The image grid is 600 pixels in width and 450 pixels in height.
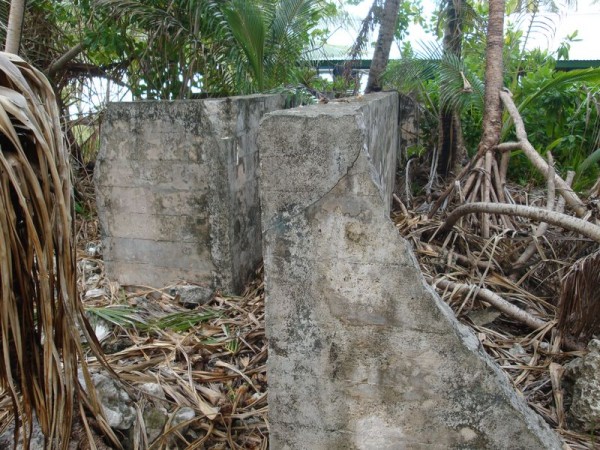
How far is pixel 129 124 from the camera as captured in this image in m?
4.16

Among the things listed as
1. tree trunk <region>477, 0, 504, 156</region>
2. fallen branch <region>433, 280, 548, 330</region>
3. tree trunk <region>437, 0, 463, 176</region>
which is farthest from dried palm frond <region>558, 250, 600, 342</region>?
tree trunk <region>437, 0, 463, 176</region>

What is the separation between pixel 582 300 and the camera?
3053mm

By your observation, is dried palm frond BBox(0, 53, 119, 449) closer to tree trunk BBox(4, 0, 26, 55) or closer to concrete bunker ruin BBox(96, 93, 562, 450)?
concrete bunker ruin BBox(96, 93, 562, 450)

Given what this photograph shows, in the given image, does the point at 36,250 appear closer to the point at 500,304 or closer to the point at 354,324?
the point at 354,324

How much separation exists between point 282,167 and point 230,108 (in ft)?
6.82

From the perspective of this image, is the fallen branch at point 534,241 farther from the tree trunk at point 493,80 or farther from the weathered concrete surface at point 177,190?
the weathered concrete surface at point 177,190

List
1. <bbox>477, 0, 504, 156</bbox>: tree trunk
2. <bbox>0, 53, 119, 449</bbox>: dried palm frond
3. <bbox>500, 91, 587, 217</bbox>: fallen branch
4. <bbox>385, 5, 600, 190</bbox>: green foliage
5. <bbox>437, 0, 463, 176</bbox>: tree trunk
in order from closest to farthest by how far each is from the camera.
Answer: <bbox>0, 53, 119, 449</bbox>: dried palm frond, <bbox>500, 91, 587, 217</bbox>: fallen branch, <bbox>477, 0, 504, 156</bbox>: tree trunk, <bbox>385, 5, 600, 190</bbox>: green foliage, <bbox>437, 0, 463, 176</bbox>: tree trunk

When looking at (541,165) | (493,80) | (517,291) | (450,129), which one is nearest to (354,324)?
(517,291)

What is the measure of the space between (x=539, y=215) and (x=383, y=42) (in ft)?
10.4

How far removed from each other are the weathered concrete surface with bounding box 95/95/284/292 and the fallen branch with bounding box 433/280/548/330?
1483 mm

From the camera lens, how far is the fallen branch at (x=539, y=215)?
3.37 metres

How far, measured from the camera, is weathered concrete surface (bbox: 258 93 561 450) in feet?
6.77

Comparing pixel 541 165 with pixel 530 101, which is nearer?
pixel 541 165

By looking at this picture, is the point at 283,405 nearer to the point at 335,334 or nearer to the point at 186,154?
the point at 335,334
